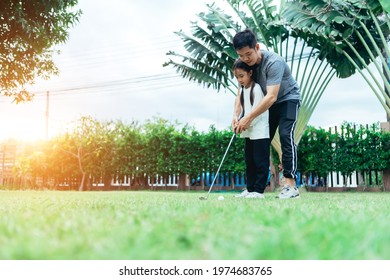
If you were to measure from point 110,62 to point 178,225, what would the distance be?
23385mm

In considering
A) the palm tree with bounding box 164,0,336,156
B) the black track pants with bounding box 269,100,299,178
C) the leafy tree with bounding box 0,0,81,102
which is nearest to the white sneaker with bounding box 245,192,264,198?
the black track pants with bounding box 269,100,299,178

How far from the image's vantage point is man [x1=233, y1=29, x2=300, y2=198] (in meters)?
3.91

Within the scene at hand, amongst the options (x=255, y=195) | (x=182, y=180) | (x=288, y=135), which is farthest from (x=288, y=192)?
(x=182, y=180)

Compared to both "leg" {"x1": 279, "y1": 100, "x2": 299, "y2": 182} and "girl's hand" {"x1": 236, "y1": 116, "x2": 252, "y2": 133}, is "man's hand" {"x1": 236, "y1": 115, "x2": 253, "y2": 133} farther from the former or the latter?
"leg" {"x1": 279, "y1": 100, "x2": 299, "y2": 182}

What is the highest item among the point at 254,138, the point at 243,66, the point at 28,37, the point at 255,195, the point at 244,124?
the point at 28,37

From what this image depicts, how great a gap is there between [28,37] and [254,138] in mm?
8015

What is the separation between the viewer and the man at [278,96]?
12.8 ft

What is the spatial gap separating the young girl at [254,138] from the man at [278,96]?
3.6 inches

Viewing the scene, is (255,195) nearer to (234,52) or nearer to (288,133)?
(288,133)

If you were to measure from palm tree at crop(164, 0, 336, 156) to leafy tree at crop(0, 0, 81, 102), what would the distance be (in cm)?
322

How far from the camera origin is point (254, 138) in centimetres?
418

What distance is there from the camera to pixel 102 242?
1134 mm
